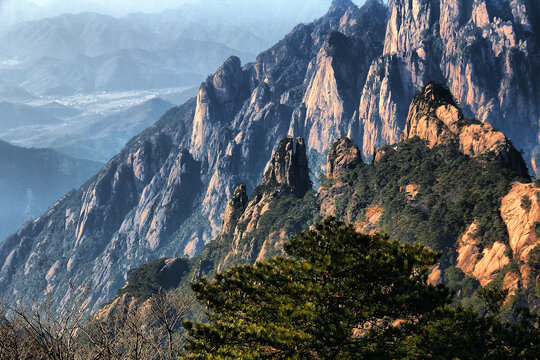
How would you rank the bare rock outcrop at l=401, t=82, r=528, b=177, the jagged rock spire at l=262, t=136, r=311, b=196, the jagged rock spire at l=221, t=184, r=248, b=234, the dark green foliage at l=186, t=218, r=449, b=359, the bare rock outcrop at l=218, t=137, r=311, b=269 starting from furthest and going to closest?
the jagged rock spire at l=221, t=184, r=248, b=234
the jagged rock spire at l=262, t=136, r=311, b=196
the bare rock outcrop at l=218, t=137, r=311, b=269
the bare rock outcrop at l=401, t=82, r=528, b=177
the dark green foliage at l=186, t=218, r=449, b=359

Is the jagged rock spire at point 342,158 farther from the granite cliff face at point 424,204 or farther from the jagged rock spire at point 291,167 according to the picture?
the jagged rock spire at point 291,167

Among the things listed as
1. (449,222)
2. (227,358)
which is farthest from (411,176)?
(227,358)

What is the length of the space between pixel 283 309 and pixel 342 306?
386 centimetres

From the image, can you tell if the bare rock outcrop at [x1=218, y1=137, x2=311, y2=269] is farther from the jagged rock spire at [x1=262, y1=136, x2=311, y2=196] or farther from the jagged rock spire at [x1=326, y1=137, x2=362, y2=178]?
the jagged rock spire at [x1=326, y1=137, x2=362, y2=178]

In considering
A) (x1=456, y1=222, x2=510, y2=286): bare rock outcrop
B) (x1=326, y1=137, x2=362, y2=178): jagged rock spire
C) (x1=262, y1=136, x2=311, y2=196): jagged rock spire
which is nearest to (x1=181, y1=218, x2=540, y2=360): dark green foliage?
(x1=456, y1=222, x2=510, y2=286): bare rock outcrop

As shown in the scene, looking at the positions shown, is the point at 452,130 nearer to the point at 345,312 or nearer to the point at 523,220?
the point at 523,220

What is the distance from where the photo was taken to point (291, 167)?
453 ft

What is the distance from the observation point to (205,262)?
455ft

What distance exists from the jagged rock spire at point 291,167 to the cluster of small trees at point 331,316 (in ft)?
360

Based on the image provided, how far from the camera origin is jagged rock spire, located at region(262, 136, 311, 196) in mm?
137863

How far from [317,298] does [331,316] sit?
131cm

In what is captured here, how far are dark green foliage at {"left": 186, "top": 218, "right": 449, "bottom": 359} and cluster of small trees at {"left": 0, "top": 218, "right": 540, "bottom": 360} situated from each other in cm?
6

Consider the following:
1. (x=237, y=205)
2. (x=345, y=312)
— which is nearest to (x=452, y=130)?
(x=237, y=205)

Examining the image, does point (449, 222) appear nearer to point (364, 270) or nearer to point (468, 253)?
point (468, 253)
